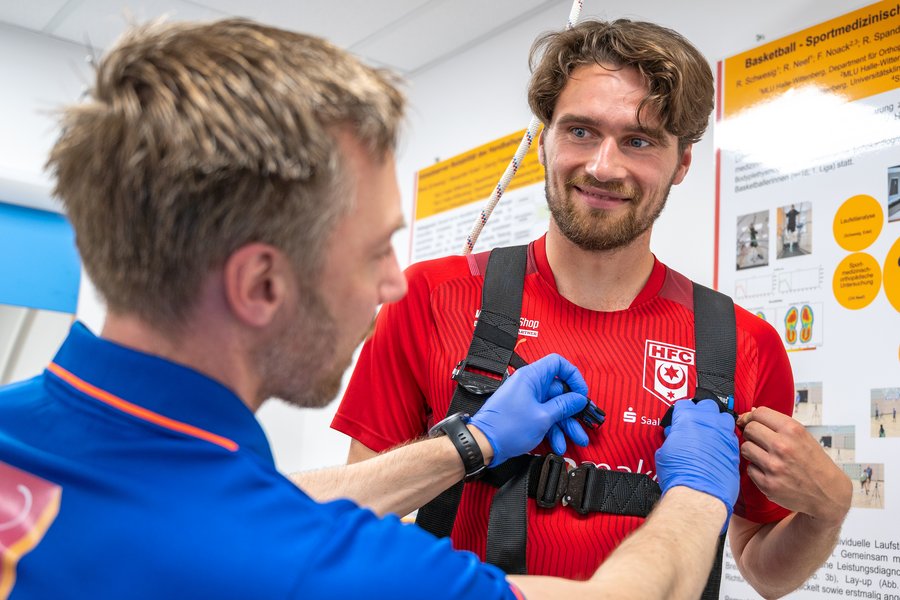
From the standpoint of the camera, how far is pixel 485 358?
4.30ft

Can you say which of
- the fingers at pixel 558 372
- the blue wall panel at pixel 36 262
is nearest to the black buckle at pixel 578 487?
the fingers at pixel 558 372

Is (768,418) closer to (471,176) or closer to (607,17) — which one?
(607,17)

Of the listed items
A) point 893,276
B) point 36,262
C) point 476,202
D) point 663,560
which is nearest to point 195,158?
point 663,560

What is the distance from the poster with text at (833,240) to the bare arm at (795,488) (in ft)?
1.57

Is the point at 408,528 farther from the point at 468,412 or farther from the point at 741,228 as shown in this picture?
the point at 741,228

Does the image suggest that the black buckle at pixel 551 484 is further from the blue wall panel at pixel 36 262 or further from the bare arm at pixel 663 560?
the blue wall panel at pixel 36 262

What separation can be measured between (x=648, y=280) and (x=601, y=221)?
0.46ft

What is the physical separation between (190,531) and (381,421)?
77cm

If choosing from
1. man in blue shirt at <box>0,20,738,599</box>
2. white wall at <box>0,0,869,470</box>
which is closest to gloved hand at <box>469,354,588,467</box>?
man in blue shirt at <box>0,20,738,599</box>

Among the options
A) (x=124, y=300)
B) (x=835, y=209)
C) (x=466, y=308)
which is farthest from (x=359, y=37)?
(x=124, y=300)

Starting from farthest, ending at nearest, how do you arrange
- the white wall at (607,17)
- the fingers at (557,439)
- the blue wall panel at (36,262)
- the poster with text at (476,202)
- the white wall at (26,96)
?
the blue wall panel at (36,262) → the white wall at (26,96) → the poster with text at (476,202) → the white wall at (607,17) → the fingers at (557,439)

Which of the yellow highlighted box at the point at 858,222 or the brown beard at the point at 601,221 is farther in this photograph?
the yellow highlighted box at the point at 858,222

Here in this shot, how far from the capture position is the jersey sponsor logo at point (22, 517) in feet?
2.09

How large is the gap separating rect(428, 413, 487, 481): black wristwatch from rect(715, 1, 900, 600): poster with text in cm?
103
